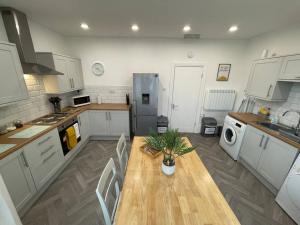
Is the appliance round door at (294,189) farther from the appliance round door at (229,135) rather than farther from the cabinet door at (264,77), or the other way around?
the cabinet door at (264,77)

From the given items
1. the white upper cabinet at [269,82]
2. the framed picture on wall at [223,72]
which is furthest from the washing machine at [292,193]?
the framed picture on wall at [223,72]

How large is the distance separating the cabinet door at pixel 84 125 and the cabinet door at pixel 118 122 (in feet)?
1.83

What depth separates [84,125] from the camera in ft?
10.1

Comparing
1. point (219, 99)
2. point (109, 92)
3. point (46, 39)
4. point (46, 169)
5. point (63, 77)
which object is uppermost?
point (46, 39)

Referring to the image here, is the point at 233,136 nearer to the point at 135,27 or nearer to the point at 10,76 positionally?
the point at 135,27

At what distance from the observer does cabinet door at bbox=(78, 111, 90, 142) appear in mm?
2938

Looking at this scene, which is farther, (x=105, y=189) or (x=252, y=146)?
(x=252, y=146)

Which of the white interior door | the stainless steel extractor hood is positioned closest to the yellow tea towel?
the stainless steel extractor hood

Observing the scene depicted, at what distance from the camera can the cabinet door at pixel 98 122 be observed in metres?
3.23

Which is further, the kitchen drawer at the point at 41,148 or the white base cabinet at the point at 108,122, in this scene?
the white base cabinet at the point at 108,122

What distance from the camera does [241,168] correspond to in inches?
101

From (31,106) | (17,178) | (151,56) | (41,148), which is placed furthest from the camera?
(151,56)

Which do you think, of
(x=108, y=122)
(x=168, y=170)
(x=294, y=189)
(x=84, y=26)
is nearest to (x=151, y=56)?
(x=84, y=26)

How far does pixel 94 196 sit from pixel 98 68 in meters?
2.97
